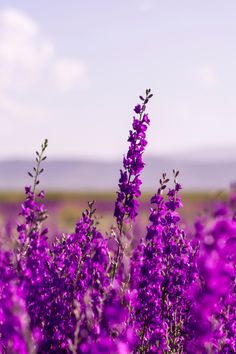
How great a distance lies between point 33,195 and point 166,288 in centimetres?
141

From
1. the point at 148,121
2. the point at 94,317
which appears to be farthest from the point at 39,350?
the point at 148,121

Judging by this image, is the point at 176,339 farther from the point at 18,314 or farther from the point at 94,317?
the point at 18,314

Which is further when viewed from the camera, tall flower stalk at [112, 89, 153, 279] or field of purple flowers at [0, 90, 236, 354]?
tall flower stalk at [112, 89, 153, 279]

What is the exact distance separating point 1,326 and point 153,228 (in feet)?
4.82

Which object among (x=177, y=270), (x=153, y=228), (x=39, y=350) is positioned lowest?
(x=39, y=350)

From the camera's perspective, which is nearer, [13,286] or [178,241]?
[13,286]

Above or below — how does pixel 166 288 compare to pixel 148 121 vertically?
below

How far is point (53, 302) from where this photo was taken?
4.77m

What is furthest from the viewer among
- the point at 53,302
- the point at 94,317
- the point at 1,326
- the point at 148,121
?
the point at 148,121

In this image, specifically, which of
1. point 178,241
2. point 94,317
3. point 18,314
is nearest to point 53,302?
point 94,317

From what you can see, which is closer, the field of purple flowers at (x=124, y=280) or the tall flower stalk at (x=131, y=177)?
the field of purple flowers at (x=124, y=280)

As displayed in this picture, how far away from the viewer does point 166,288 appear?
17.4 feet

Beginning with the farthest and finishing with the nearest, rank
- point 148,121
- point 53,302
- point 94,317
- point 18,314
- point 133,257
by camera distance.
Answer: point 133,257
point 148,121
point 53,302
point 94,317
point 18,314

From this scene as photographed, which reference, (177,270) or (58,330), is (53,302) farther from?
(177,270)
